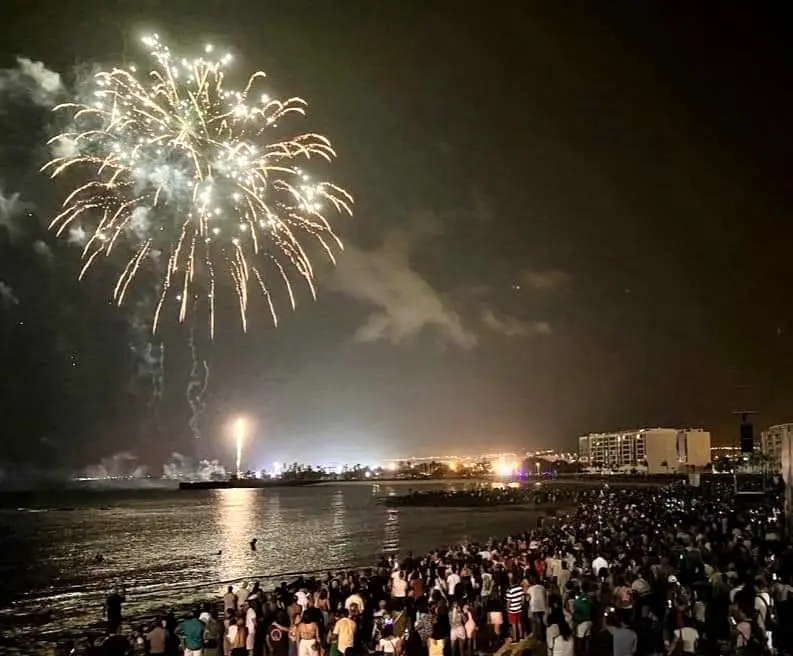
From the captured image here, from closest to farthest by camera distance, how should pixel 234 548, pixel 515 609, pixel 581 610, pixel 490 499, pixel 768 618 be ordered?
→ pixel 768 618
pixel 581 610
pixel 515 609
pixel 234 548
pixel 490 499

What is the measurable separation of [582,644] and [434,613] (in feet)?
8.18

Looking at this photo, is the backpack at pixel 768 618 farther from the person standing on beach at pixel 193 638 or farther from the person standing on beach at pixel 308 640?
the person standing on beach at pixel 193 638

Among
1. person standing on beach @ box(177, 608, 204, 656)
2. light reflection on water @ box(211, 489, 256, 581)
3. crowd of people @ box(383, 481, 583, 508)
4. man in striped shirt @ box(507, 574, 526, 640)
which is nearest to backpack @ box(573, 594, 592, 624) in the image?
man in striped shirt @ box(507, 574, 526, 640)

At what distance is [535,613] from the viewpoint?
14.0 meters

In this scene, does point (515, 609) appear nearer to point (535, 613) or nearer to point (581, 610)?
point (535, 613)

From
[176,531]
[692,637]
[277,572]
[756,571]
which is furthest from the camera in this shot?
[176,531]

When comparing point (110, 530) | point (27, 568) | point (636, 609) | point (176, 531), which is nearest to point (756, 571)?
point (636, 609)

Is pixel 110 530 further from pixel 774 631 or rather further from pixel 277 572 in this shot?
pixel 774 631

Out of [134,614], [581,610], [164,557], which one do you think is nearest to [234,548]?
[164,557]

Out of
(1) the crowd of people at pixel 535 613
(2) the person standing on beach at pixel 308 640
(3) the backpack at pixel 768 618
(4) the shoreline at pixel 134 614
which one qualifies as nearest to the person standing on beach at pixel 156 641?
(1) the crowd of people at pixel 535 613

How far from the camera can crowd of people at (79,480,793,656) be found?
11.5m

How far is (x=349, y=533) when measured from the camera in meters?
72.2

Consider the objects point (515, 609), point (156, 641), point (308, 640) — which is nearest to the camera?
point (308, 640)

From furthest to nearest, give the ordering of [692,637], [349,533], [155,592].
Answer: [349,533] → [155,592] → [692,637]
